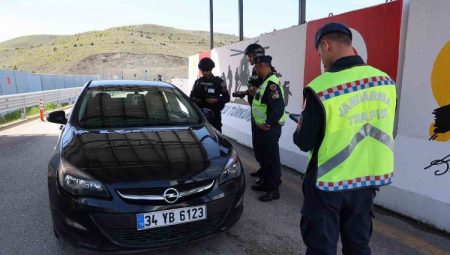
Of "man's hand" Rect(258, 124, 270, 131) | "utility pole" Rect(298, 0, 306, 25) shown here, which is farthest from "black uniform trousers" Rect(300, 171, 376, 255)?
"utility pole" Rect(298, 0, 306, 25)

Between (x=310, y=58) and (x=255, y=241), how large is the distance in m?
3.37

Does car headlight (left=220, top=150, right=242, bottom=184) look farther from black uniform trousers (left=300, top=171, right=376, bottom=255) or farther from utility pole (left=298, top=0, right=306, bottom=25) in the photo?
utility pole (left=298, top=0, right=306, bottom=25)

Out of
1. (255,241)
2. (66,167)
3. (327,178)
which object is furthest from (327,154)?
(66,167)

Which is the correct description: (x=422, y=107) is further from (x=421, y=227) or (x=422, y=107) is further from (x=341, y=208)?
(x=341, y=208)

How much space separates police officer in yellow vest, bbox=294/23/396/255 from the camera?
202 cm

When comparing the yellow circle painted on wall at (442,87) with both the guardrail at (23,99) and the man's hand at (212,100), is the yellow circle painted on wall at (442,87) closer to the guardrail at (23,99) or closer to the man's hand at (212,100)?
the man's hand at (212,100)

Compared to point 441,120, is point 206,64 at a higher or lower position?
higher

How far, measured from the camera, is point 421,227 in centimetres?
363

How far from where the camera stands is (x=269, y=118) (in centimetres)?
422

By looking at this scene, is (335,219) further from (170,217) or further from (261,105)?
Result: (261,105)

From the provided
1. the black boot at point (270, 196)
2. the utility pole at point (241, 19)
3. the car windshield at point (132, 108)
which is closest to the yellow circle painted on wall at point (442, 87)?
the black boot at point (270, 196)

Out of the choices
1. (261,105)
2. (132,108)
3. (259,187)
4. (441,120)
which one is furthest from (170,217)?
(441,120)

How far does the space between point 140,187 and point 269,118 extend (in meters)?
1.96

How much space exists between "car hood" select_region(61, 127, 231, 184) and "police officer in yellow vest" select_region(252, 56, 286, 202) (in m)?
0.80
